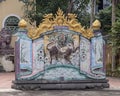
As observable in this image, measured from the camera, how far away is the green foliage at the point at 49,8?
22312mm

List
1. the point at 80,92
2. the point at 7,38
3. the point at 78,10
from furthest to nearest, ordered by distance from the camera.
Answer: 1. the point at 78,10
2. the point at 7,38
3. the point at 80,92

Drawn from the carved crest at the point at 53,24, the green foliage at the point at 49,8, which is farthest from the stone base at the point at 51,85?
the green foliage at the point at 49,8

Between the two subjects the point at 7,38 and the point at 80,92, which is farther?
the point at 7,38

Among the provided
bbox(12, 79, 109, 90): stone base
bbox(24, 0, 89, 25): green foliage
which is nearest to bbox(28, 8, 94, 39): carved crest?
bbox(12, 79, 109, 90): stone base

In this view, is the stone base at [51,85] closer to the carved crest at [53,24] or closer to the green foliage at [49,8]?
the carved crest at [53,24]

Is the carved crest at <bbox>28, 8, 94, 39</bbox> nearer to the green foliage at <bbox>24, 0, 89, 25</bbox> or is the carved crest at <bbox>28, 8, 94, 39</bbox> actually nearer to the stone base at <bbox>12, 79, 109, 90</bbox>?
the stone base at <bbox>12, 79, 109, 90</bbox>

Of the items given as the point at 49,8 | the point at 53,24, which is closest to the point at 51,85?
the point at 53,24

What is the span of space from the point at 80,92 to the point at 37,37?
2392 mm

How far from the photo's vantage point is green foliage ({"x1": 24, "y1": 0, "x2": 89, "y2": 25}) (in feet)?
73.2

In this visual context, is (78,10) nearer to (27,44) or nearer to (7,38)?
(7,38)

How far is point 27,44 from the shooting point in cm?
1359

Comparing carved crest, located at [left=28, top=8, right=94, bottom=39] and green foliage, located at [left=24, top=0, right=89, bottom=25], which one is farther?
green foliage, located at [left=24, top=0, right=89, bottom=25]

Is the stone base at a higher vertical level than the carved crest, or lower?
lower

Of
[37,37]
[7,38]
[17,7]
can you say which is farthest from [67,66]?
[17,7]
